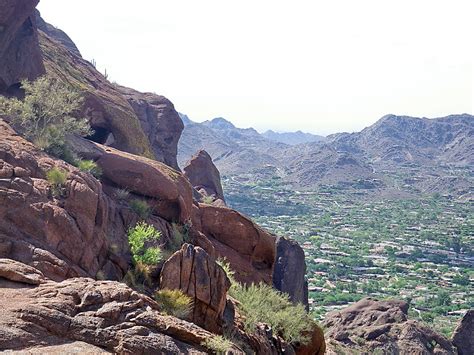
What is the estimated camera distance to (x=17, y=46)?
25.0 metres

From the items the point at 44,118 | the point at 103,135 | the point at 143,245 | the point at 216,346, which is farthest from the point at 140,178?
the point at 216,346

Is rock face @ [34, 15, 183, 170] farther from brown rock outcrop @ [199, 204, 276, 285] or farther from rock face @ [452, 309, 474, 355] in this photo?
rock face @ [452, 309, 474, 355]

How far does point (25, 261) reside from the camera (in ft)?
39.9

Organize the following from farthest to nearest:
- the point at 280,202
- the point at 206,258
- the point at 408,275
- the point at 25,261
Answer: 1. the point at 280,202
2. the point at 408,275
3. the point at 206,258
4. the point at 25,261

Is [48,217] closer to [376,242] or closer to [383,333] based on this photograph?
[383,333]

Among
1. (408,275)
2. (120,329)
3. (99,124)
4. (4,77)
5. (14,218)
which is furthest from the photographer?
(408,275)

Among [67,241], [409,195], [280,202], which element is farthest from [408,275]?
→ [67,241]

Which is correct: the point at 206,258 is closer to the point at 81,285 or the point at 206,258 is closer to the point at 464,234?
the point at 81,285

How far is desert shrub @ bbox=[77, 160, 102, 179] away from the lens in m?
17.7

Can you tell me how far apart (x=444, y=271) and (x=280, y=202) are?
68.5 meters

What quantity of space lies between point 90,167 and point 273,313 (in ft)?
25.1

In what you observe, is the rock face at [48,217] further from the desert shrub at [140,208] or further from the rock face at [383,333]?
the rock face at [383,333]

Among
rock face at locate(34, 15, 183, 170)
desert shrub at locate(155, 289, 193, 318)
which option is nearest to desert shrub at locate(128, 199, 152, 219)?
desert shrub at locate(155, 289, 193, 318)

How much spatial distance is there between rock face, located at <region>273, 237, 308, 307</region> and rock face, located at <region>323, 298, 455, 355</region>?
3548 mm
